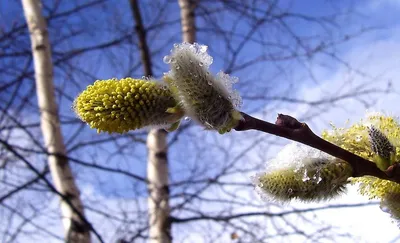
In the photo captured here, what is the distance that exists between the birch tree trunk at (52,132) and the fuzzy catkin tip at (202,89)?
204 centimetres

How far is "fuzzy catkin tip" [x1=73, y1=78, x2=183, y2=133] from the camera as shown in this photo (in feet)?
1.28

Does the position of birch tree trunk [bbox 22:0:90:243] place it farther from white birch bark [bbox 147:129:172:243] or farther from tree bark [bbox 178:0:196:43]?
tree bark [bbox 178:0:196:43]

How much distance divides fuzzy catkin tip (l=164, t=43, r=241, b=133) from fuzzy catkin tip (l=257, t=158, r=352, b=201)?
107 mm

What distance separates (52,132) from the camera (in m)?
2.58

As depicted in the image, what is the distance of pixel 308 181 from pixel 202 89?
0.14 m

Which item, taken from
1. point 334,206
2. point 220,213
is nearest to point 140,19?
point 220,213

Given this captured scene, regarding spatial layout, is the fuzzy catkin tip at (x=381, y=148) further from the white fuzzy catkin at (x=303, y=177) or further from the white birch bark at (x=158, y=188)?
the white birch bark at (x=158, y=188)

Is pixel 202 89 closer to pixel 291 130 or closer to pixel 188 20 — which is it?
pixel 291 130

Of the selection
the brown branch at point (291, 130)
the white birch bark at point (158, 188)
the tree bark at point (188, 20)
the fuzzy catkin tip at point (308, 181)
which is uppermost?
the tree bark at point (188, 20)

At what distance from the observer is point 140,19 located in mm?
2887

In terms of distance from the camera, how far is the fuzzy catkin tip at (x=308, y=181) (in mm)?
476

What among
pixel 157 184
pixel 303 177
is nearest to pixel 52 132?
pixel 157 184

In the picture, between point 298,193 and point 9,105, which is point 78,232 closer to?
point 9,105

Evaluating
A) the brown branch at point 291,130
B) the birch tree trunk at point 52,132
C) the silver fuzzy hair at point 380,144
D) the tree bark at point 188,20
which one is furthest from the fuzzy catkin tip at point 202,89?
the tree bark at point 188,20
